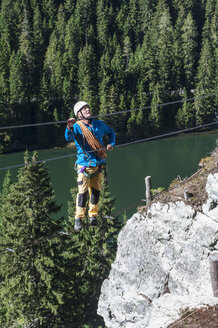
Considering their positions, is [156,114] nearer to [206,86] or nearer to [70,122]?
[206,86]

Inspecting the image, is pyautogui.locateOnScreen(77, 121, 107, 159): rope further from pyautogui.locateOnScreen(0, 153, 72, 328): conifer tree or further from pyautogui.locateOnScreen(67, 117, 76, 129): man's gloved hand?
pyautogui.locateOnScreen(0, 153, 72, 328): conifer tree

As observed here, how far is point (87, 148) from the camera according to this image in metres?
7.84

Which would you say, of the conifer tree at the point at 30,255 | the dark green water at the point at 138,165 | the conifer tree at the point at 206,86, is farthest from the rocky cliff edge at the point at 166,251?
the conifer tree at the point at 206,86

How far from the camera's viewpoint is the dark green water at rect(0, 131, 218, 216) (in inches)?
1772

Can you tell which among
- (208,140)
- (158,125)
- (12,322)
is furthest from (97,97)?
(12,322)

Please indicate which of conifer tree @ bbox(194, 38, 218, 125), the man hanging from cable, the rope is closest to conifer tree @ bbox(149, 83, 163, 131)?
conifer tree @ bbox(194, 38, 218, 125)

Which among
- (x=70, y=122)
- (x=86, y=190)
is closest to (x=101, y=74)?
(x=86, y=190)

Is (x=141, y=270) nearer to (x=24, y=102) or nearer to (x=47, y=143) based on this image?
(x=47, y=143)

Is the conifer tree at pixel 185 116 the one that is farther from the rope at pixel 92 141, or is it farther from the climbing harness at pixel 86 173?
the rope at pixel 92 141

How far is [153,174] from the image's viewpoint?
50.0m

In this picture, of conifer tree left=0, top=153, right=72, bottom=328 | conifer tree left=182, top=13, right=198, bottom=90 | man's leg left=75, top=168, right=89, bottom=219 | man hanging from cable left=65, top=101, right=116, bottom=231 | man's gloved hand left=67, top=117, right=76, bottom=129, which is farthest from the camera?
conifer tree left=182, top=13, right=198, bottom=90

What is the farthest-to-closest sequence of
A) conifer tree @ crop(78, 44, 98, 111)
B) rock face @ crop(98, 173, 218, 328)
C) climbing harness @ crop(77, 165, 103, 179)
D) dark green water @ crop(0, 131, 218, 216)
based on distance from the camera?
conifer tree @ crop(78, 44, 98, 111)
dark green water @ crop(0, 131, 218, 216)
rock face @ crop(98, 173, 218, 328)
climbing harness @ crop(77, 165, 103, 179)

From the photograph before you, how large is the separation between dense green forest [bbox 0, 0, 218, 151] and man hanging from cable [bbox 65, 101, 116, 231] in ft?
226

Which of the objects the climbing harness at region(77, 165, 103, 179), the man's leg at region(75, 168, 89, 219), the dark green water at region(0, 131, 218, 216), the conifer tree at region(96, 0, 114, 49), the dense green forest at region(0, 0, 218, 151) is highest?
the conifer tree at region(96, 0, 114, 49)
